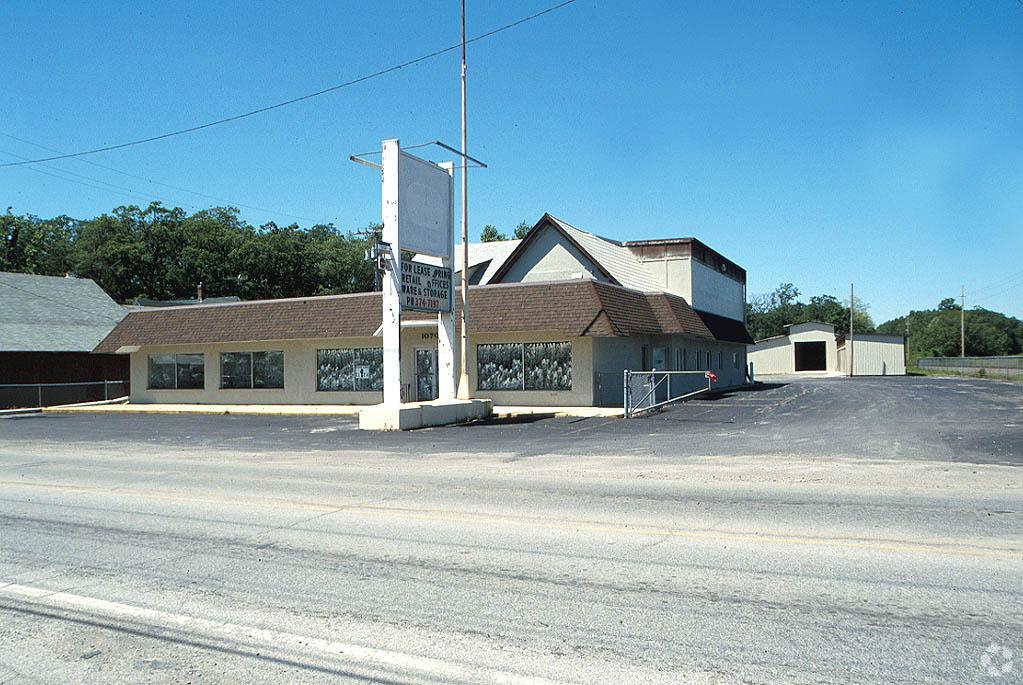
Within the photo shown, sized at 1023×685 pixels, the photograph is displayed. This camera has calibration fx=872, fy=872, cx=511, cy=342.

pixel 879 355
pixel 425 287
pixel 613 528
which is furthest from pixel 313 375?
pixel 879 355

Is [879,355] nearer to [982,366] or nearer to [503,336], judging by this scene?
[982,366]

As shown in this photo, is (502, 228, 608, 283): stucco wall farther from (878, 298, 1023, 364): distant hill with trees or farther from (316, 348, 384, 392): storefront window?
(878, 298, 1023, 364): distant hill with trees

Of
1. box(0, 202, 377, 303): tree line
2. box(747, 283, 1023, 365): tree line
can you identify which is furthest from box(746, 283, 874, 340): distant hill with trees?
box(0, 202, 377, 303): tree line

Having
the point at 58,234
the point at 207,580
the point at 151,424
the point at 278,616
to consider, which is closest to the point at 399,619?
the point at 278,616

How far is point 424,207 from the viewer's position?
24.3 m

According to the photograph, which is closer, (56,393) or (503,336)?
(503,336)

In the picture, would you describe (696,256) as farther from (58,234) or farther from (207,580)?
(58,234)

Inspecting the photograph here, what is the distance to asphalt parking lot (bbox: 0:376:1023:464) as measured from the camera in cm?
1666

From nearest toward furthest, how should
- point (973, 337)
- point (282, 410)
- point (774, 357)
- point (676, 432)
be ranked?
1. point (676, 432)
2. point (282, 410)
3. point (774, 357)
4. point (973, 337)

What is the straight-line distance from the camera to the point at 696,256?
1575 inches

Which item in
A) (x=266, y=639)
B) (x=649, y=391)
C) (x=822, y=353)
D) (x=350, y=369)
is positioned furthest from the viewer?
(x=822, y=353)

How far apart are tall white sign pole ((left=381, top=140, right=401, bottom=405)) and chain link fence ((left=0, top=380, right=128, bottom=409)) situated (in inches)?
964

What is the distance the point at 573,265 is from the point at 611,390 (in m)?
8.42

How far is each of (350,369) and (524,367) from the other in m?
7.58
